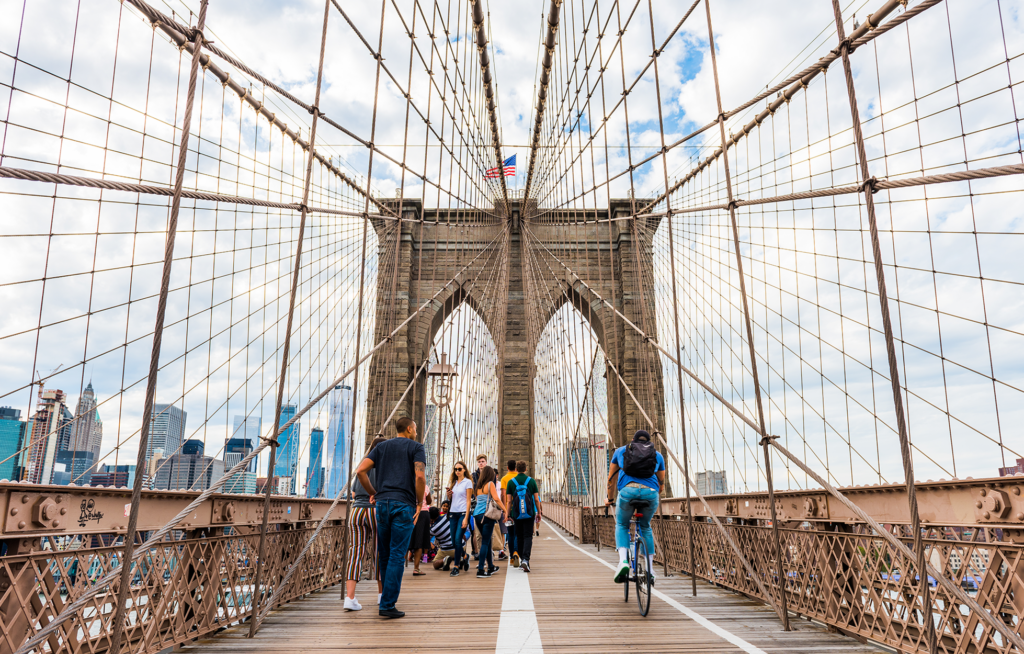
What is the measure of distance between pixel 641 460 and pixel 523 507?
2.14 meters

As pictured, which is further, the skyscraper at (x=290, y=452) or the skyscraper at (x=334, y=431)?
the skyscraper at (x=334, y=431)

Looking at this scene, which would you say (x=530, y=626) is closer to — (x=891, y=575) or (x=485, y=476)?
(x=891, y=575)

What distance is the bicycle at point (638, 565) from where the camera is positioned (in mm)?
3455

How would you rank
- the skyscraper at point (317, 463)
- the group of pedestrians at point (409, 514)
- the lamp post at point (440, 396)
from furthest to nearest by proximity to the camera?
the lamp post at point (440, 396), the skyscraper at point (317, 463), the group of pedestrians at point (409, 514)

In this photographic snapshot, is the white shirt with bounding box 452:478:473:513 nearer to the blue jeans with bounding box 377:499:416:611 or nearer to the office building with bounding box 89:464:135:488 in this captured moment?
the blue jeans with bounding box 377:499:416:611

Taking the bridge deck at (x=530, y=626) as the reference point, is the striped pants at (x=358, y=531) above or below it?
above

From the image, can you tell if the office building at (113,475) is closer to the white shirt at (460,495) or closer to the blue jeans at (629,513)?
the white shirt at (460,495)

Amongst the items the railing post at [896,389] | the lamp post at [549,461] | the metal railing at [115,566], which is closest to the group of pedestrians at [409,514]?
the metal railing at [115,566]

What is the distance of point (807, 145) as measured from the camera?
22.7ft

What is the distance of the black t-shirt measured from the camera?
12.0 ft

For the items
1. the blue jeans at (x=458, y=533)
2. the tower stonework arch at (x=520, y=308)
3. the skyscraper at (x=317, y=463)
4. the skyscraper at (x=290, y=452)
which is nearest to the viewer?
the blue jeans at (x=458, y=533)

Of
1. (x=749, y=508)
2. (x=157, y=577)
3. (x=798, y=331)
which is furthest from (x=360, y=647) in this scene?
(x=798, y=331)

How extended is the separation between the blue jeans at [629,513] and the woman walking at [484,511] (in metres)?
1.78

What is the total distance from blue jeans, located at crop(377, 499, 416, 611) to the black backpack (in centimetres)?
131
